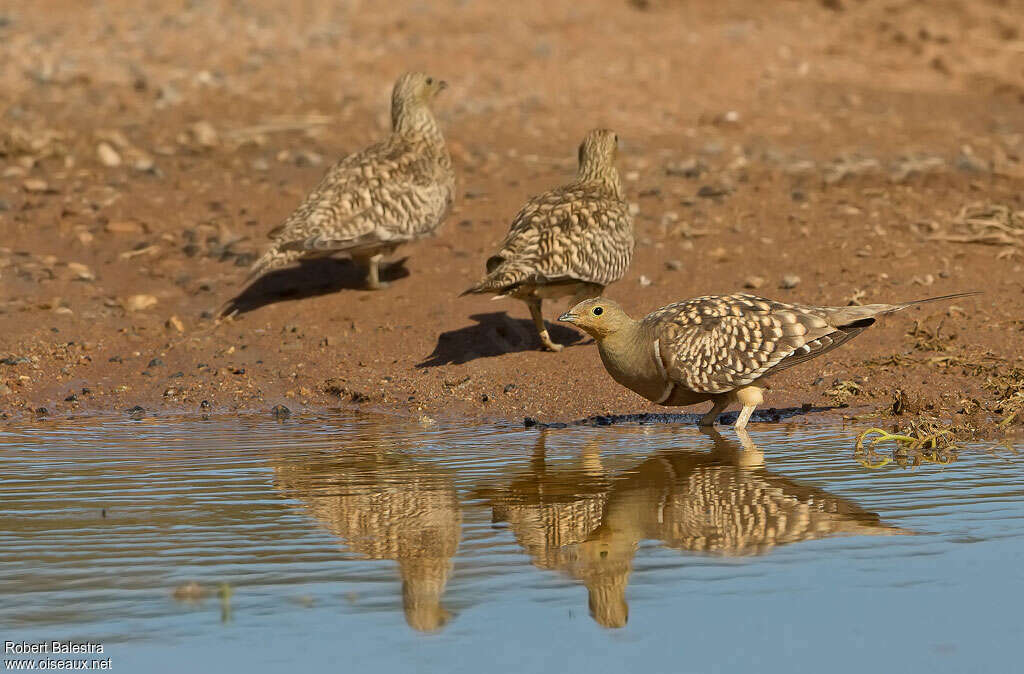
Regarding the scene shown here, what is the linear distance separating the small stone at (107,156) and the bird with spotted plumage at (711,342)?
716 cm

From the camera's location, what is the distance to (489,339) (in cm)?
1039

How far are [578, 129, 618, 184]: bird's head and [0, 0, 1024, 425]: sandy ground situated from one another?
3.06 feet

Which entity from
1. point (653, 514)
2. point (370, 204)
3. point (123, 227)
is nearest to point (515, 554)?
point (653, 514)

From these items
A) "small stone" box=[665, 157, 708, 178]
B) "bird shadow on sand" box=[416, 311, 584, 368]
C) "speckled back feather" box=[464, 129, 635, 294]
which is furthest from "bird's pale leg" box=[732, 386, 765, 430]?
"small stone" box=[665, 157, 708, 178]

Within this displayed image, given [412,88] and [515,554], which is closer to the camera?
[515,554]

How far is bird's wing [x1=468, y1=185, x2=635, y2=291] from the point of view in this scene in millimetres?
9430

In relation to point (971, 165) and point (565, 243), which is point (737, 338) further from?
point (971, 165)

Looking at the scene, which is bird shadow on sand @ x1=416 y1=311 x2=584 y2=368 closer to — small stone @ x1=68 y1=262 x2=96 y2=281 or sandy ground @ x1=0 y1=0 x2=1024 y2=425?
sandy ground @ x1=0 y1=0 x2=1024 y2=425

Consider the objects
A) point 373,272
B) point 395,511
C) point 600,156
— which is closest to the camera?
point 395,511

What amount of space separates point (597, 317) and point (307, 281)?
4.26m

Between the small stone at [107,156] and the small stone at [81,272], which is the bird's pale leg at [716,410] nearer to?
the small stone at [81,272]

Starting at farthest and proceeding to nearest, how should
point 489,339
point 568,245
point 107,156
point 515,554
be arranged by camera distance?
point 107,156
point 489,339
point 568,245
point 515,554

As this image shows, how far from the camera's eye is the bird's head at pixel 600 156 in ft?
35.1

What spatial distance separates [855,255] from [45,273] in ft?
20.5
